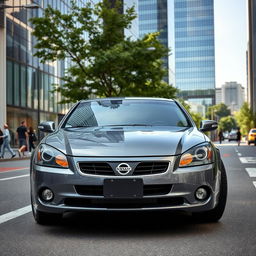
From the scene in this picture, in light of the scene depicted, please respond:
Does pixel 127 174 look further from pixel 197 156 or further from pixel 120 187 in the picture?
pixel 197 156

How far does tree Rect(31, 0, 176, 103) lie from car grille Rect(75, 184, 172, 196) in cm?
2407

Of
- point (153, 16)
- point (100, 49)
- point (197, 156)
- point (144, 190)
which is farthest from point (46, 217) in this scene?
point (153, 16)

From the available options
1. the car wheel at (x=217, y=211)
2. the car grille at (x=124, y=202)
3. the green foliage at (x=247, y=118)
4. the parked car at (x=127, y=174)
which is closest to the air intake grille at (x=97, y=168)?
the parked car at (x=127, y=174)

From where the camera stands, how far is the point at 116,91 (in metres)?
31.7

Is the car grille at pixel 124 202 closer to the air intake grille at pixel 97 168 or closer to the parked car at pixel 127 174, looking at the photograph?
the parked car at pixel 127 174

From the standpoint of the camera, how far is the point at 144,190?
14.8 ft

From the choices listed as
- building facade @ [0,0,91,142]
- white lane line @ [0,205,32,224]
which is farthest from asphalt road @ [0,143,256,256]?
building facade @ [0,0,91,142]

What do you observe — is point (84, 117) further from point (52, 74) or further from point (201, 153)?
point (52, 74)

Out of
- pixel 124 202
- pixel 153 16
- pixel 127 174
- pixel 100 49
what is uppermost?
pixel 153 16

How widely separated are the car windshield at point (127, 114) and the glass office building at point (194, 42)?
14657 cm

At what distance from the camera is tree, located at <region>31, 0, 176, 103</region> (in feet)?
95.9

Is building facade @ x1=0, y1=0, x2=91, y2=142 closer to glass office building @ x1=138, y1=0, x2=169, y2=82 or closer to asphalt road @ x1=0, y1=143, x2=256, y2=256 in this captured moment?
asphalt road @ x1=0, y1=143, x2=256, y2=256

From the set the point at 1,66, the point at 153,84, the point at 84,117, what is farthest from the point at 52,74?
the point at 84,117

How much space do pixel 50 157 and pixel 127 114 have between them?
5.19 ft
